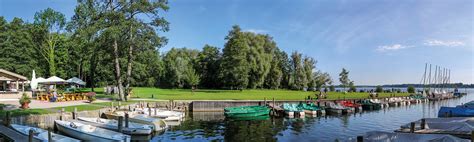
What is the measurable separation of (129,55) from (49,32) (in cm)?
3575

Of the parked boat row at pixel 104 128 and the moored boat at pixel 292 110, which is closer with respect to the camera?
the parked boat row at pixel 104 128

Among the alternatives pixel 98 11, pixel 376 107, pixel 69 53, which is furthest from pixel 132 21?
pixel 69 53

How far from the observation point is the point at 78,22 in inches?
1420

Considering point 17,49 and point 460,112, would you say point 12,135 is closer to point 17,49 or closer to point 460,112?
point 460,112

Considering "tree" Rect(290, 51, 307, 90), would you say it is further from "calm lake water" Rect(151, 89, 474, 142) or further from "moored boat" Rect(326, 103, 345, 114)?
"calm lake water" Rect(151, 89, 474, 142)

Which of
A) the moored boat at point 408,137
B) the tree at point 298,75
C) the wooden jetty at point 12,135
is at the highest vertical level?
the tree at point 298,75

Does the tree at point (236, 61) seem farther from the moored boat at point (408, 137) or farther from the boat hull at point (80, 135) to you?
the moored boat at point (408, 137)

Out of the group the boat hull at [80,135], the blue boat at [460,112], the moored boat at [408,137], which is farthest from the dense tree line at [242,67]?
the moored boat at [408,137]

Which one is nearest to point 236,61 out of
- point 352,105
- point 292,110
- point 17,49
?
point 352,105

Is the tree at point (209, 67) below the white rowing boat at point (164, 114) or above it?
above

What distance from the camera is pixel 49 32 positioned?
65.6 m

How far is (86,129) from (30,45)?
184ft

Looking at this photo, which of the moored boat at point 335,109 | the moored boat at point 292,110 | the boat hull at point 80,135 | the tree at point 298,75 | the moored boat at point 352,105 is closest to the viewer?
the boat hull at point 80,135

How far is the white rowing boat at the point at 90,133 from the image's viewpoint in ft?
57.7
